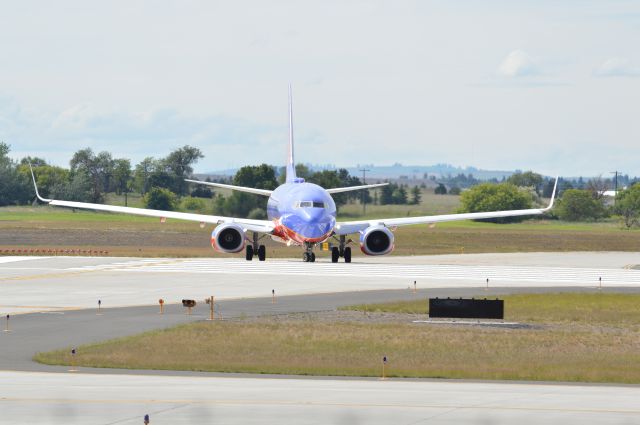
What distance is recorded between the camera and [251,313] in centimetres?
4941

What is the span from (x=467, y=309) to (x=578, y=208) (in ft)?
460

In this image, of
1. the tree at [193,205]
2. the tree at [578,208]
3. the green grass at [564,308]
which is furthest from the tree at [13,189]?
the green grass at [564,308]

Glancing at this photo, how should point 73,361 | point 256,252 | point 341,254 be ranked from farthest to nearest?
point 256,252 → point 341,254 → point 73,361

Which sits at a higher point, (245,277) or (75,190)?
(75,190)

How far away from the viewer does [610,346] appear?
40.8 m

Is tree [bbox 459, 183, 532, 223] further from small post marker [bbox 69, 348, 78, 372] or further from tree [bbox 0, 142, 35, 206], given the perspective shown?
small post marker [bbox 69, 348, 78, 372]

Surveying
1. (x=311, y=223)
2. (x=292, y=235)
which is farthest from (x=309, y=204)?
(x=292, y=235)

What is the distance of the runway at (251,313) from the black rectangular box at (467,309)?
6.65 metres

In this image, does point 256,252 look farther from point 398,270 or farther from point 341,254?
point 398,270

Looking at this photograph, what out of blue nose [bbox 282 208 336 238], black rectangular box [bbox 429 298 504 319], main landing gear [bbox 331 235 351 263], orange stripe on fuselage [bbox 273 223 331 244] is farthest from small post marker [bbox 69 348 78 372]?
main landing gear [bbox 331 235 351 263]

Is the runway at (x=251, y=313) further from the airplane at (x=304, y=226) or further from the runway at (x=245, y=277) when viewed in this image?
the airplane at (x=304, y=226)

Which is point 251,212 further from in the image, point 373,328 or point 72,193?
point 72,193

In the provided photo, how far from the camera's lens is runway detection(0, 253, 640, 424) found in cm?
2661

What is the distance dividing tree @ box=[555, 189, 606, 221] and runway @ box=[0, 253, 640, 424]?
95.3 metres
